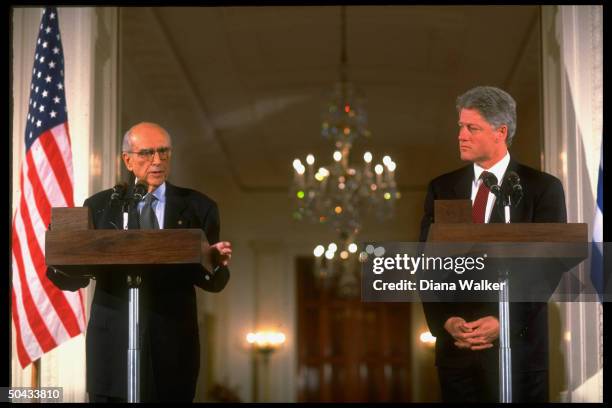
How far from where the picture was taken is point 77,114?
6.52m

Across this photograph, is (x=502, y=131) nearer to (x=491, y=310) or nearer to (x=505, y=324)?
(x=491, y=310)

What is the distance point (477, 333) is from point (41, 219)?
2608 millimetres

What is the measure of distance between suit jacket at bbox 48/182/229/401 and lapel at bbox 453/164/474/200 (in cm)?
113

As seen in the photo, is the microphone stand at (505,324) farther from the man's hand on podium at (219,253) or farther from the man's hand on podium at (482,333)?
the man's hand on podium at (219,253)

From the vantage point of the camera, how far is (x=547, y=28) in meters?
7.11

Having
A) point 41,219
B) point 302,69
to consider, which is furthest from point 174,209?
point 302,69

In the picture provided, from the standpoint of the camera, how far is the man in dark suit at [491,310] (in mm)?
5043

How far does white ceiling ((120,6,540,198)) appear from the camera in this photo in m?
9.17

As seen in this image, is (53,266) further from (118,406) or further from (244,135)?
(244,135)

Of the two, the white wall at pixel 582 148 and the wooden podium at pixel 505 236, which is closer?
the wooden podium at pixel 505 236

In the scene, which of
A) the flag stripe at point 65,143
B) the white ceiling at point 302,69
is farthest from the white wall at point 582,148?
the flag stripe at point 65,143

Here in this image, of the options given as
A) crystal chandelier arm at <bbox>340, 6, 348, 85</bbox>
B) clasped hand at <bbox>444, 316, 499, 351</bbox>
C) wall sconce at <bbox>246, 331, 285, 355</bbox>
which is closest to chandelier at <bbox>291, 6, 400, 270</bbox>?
crystal chandelier arm at <bbox>340, 6, 348, 85</bbox>

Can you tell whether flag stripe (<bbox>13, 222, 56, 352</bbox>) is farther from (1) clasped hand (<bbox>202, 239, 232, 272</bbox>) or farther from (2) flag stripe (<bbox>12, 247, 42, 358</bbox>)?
(1) clasped hand (<bbox>202, 239, 232, 272</bbox>)

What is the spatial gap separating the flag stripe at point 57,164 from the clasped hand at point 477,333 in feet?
8.25
